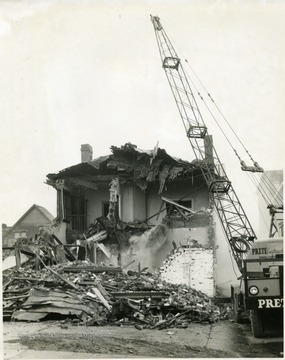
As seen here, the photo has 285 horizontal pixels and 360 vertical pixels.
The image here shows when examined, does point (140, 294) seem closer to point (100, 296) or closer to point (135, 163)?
point (100, 296)

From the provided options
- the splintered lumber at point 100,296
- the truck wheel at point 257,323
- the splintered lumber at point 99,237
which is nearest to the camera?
the truck wheel at point 257,323

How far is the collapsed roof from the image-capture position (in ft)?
84.9

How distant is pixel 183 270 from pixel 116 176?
9237 millimetres

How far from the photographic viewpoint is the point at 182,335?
1073 centimetres

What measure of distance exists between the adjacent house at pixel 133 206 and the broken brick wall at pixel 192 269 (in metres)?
3.76

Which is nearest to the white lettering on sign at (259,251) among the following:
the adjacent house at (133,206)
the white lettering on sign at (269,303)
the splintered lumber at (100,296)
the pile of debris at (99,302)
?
the white lettering on sign at (269,303)

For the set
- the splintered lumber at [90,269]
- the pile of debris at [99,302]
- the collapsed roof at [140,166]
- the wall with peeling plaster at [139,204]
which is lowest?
the pile of debris at [99,302]

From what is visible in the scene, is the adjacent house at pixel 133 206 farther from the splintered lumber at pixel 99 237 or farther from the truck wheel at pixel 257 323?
the truck wheel at pixel 257 323

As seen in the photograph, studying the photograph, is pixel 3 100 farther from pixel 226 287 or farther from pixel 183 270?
pixel 226 287

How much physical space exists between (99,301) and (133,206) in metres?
13.6

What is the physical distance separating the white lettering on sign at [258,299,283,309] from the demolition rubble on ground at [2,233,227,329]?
11.5 ft

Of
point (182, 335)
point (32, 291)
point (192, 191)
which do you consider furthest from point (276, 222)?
point (192, 191)

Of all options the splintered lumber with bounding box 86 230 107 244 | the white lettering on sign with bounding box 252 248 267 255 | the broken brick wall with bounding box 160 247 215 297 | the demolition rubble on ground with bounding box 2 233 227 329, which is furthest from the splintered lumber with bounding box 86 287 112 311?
the splintered lumber with bounding box 86 230 107 244

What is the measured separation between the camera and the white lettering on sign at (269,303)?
349 inches
